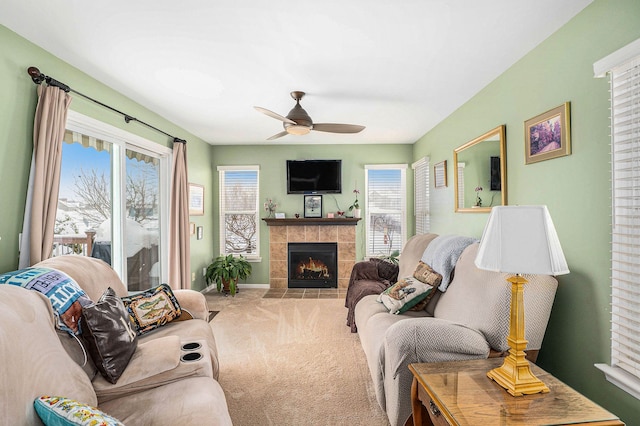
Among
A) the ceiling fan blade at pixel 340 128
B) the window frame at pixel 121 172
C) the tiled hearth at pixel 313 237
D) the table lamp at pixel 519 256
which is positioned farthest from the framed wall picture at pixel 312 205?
the table lamp at pixel 519 256

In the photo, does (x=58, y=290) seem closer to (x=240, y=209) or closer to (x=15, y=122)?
(x=15, y=122)

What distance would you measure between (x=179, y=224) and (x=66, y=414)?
11.6ft

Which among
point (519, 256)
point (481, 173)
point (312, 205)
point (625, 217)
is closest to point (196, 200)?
point (312, 205)

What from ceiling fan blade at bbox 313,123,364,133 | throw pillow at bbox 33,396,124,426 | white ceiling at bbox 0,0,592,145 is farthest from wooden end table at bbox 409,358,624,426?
ceiling fan blade at bbox 313,123,364,133

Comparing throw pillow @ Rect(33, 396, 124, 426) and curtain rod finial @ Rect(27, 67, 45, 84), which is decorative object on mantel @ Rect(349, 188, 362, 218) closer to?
curtain rod finial @ Rect(27, 67, 45, 84)

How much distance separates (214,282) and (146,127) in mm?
2735

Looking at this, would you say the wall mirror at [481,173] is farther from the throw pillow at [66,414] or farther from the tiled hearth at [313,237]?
the throw pillow at [66,414]

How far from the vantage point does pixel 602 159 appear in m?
1.80

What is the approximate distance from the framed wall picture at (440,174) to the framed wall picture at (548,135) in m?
1.73

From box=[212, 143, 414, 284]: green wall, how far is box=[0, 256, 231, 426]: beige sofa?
12.6 ft

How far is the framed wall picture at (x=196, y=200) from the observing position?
5094 mm

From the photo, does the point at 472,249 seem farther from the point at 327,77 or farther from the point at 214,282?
the point at 214,282

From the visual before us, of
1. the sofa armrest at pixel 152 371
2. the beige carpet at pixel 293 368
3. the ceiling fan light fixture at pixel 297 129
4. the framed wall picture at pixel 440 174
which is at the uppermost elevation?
the ceiling fan light fixture at pixel 297 129

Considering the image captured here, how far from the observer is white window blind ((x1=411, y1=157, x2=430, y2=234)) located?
5098 millimetres
